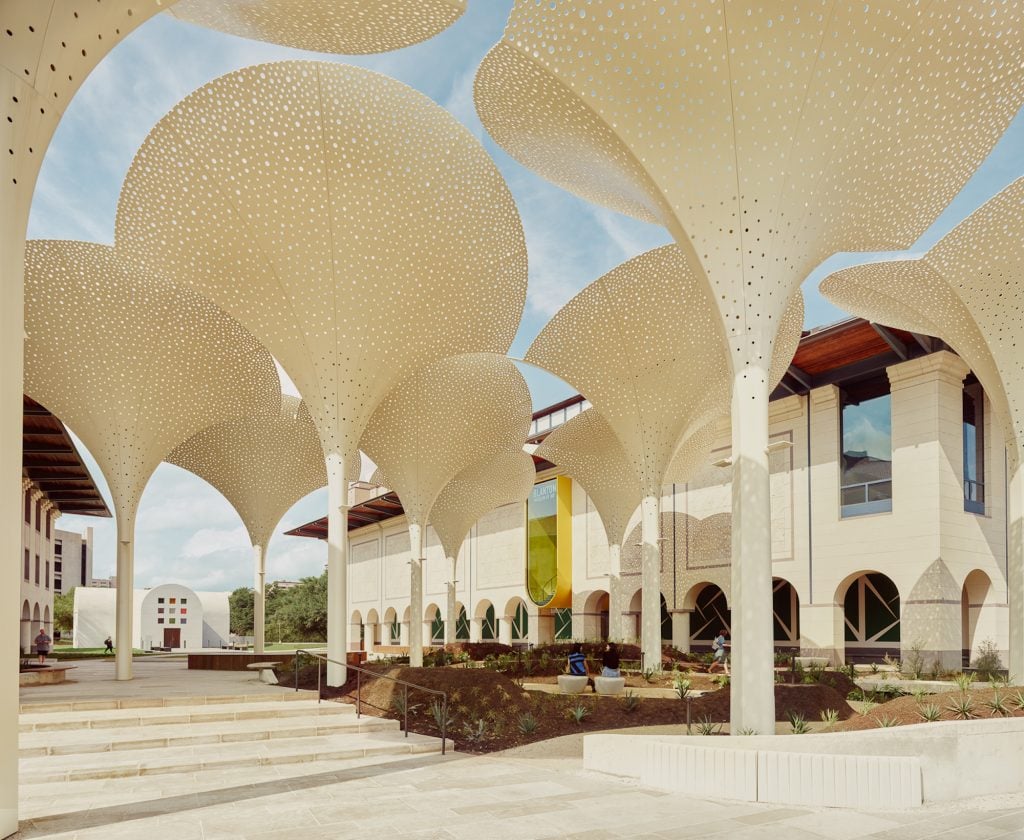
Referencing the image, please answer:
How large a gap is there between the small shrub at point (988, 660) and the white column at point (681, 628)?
11221 mm

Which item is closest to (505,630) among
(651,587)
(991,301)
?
(651,587)

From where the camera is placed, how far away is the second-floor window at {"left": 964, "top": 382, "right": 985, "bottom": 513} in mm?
25531

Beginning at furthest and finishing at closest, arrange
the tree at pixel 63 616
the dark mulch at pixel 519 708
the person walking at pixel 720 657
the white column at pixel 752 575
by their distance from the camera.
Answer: the tree at pixel 63 616
the person walking at pixel 720 657
the dark mulch at pixel 519 708
the white column at pixel 752 575

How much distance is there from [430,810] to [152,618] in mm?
54435

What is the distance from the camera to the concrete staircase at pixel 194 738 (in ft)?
32.5

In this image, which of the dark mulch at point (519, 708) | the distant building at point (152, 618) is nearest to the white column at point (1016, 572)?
the dark mulch at point (519, 708)

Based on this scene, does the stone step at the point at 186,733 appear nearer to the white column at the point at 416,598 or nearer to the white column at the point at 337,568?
the white column at the point at 337,568

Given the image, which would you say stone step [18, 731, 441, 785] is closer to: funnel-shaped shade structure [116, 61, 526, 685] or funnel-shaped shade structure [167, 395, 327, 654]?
funnel-shaped shade structure [116, 61, 526, 685]

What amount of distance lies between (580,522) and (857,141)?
30.1m

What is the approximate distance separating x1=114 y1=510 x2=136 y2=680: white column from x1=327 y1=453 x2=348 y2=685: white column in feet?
16.3

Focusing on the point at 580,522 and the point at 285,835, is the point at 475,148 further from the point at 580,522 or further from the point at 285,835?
the point at 580,522

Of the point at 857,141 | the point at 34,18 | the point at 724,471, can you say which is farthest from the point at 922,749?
the point at 724,471

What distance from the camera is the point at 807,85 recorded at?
11.1 metres

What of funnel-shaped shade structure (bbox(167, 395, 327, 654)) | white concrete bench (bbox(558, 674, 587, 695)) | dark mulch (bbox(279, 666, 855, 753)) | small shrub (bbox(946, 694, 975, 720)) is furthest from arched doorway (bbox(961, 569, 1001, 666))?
funnel-shaped shade structure (bbox(167, 395, 327, 654))
